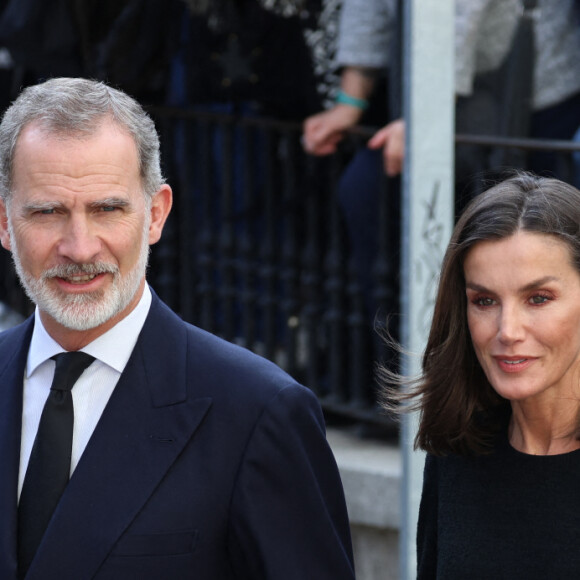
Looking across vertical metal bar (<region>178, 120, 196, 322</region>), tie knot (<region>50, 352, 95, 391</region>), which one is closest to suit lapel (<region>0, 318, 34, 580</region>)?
tie knot (<region>50, 352, 95, 391</region>)

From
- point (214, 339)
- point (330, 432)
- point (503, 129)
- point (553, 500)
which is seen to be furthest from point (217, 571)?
point (330, 432)

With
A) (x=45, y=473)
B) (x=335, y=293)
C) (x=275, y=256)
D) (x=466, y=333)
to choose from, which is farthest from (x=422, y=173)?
(x=275, y=256)

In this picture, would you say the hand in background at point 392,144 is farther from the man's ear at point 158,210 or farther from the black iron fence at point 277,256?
the man's ear at point 158,210

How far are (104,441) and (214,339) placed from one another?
356 mm

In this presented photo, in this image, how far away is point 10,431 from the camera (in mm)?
2773

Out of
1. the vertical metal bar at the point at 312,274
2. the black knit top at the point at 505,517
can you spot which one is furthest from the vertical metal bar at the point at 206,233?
the black knit top at the point at 505,517

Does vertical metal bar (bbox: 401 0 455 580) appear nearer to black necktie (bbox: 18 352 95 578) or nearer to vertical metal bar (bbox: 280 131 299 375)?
black necktie (bbox: 18 352 95 578)

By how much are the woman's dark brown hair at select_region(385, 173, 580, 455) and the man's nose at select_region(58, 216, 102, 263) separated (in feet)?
2.49

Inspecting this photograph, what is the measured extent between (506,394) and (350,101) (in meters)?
2.66

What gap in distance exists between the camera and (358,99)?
5262 mm

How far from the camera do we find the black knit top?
110 inches

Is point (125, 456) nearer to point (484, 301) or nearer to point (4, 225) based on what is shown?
point (4, 225)

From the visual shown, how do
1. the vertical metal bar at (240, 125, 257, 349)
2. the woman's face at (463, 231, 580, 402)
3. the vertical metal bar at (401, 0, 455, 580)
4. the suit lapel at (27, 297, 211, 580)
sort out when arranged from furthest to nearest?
the vertical metal bar at (240, 125, 257, 349) < the vertical metal bar at (401, 0, 455, 580) < the woman's face at (463, 231, 580, 402) < the suit lapel at (27, 297, 211, 580)

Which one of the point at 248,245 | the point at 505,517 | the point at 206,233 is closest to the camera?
the point at 505,517
